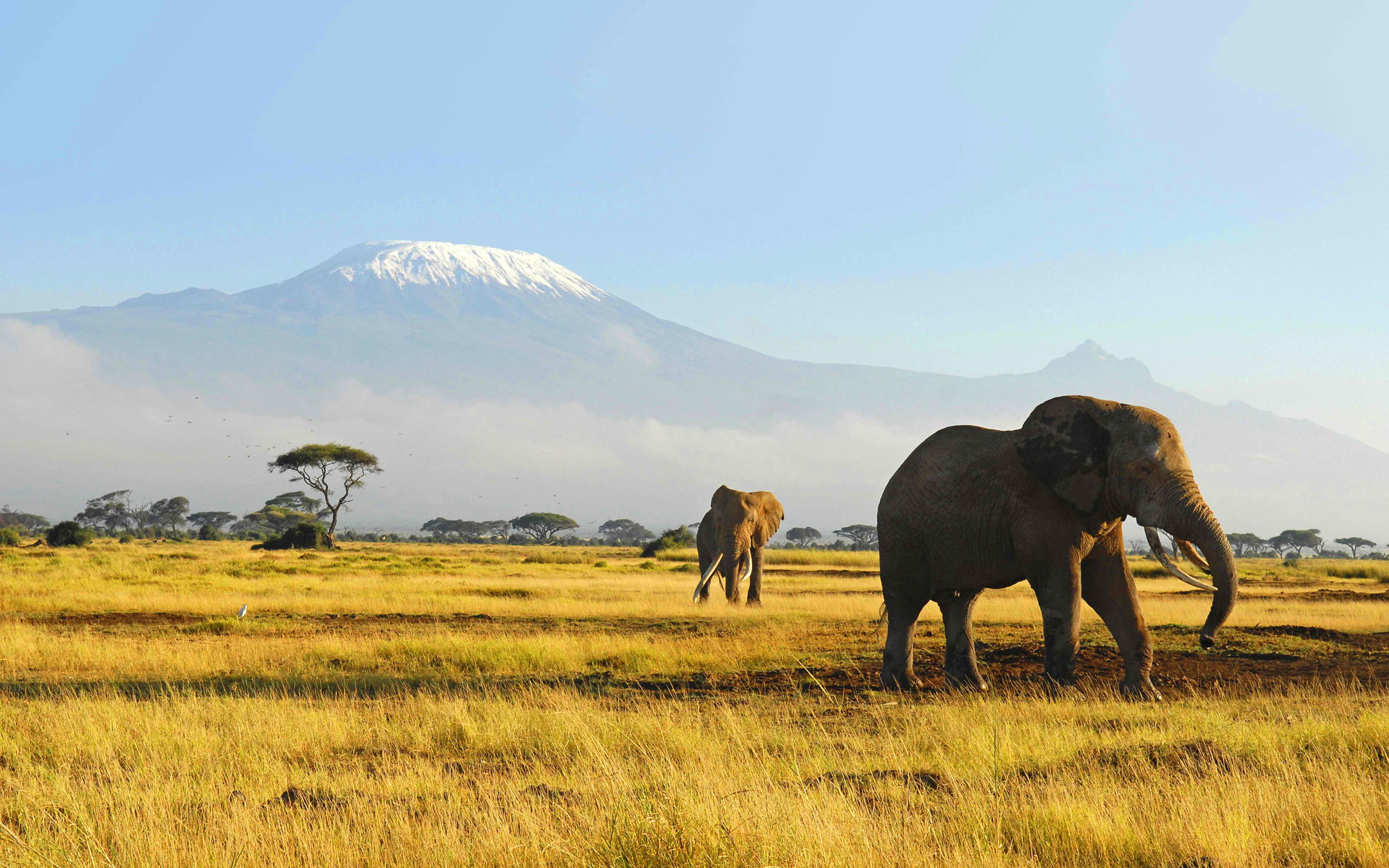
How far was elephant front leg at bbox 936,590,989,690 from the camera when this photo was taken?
12.4 meters

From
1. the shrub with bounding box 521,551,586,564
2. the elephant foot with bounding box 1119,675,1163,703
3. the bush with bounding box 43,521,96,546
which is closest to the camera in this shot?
the elephant foot with bounding box 1119,675,1163,703

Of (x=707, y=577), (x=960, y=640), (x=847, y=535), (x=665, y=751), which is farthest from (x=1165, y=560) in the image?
(x=847, y=535)

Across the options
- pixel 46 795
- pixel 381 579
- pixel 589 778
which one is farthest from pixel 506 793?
pixel 381 579

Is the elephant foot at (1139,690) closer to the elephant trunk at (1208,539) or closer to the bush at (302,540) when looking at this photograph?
the elephant trunk at (1208,539)

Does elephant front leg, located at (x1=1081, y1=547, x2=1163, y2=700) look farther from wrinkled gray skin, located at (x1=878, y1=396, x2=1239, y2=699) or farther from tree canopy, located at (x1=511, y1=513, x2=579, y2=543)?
tree canopy, located at (x1=511, y1=513, x2=579, y2=543)

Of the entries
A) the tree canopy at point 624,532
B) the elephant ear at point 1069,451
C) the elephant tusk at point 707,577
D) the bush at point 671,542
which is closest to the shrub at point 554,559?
the bush at point 671,542

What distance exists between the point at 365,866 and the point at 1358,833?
17.0ft

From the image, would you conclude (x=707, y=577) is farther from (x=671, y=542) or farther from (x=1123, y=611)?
(x=671, y=542)

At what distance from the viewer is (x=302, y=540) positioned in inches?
2477

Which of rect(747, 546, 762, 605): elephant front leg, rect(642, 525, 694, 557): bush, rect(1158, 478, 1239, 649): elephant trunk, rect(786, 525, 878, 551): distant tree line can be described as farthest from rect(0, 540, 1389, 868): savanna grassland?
rect(786, 525, 878, 551): distant tree line

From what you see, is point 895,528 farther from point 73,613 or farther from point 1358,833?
point 73,613

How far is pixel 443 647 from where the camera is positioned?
15.9m

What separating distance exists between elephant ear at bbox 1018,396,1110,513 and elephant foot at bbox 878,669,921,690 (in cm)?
307

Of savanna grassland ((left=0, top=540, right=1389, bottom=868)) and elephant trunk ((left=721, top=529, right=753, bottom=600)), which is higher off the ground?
elephant trunk ((left=721, top=529, right=753, bottom=600))
